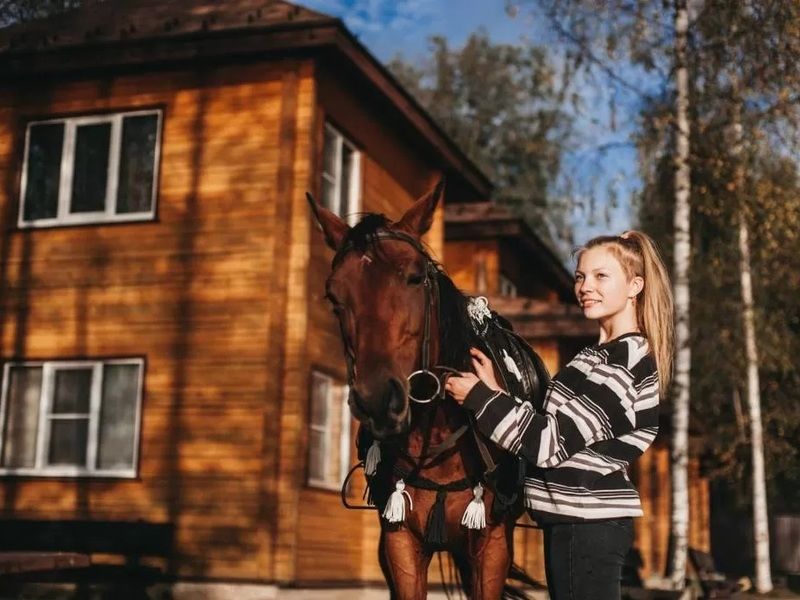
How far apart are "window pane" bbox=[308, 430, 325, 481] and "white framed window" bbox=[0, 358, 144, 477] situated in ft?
7.44

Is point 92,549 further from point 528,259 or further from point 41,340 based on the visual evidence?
point 528,259

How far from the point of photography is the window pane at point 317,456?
14273mm

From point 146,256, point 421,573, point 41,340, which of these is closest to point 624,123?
point 146,256

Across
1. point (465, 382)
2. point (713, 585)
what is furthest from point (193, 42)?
point (713, 585)

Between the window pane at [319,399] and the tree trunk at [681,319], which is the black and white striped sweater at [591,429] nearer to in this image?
the window pane at [319,399]

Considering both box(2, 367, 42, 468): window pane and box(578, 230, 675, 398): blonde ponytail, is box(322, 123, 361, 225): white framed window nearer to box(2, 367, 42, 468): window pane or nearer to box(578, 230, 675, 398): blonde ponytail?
box(2, 367, 42, 468): window pane

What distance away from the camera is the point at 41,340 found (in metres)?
14.4

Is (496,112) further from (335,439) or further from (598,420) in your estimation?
(598,420)

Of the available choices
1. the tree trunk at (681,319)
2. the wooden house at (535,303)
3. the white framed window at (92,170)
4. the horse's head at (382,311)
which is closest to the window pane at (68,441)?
the white framed window at (92,170)

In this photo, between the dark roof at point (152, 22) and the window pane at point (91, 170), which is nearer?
the dark roof at point (152, 22)

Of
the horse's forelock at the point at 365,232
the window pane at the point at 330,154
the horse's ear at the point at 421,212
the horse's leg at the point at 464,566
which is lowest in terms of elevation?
the horse's leg at the point at 464,566

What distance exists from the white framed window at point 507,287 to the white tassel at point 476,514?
18.9 m

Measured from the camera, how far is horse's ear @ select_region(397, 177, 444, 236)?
174 inches

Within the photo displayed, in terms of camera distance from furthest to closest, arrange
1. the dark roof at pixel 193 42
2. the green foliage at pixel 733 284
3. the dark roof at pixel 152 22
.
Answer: the green foliage at pixel 733 284 → the dark roof at pixel 152 22 → the dark roof at pixel 193 42
